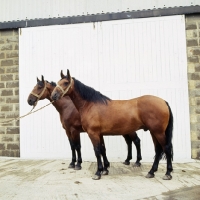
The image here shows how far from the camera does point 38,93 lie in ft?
16.6

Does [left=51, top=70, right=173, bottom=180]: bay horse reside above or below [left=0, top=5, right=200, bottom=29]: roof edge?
below

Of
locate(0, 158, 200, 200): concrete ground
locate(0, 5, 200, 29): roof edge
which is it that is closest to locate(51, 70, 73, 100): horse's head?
locate(0, 158, 200, 200): concrete ground

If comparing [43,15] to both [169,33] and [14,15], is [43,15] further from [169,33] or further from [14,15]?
[169,33]

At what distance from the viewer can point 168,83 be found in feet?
20.5

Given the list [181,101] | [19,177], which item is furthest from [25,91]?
[181,101]

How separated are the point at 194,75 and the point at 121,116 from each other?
10.2 feet

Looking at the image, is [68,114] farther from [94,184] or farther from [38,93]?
[94,184]

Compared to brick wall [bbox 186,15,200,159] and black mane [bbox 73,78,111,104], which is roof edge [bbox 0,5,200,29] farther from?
black mane [bbox 73,78,111,104]

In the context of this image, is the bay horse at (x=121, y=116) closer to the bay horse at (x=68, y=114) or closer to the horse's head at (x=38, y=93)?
the bay horse at (x=68, y=114)

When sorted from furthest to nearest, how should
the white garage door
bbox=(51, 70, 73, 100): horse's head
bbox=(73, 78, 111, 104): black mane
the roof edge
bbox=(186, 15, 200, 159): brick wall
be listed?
the roof edge, the white garage door, bbox=(186, 15, 200, 159): brick wall, bbox=(73, 78, 111, 104): black mane, bbox=(51, 70, 73, 100): horse's head

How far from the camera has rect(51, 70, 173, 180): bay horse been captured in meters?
3.90

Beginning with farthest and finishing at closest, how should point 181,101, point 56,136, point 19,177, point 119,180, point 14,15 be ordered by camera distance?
1. point 14,15
2. point 56,136
3. point 181,101
4. point 19,177
5. point 119,180

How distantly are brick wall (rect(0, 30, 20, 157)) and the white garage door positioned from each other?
215 mm

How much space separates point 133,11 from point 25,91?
12.4ft
